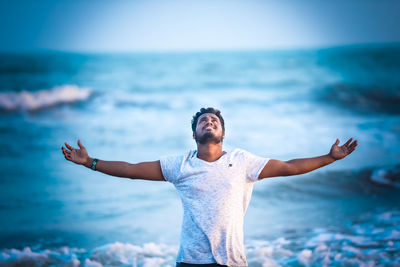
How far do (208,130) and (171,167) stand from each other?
310 millimetres

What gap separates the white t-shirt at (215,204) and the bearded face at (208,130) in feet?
0.41

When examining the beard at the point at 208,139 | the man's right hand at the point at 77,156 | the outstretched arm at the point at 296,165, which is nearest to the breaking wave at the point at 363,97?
the outstretched arm at the point at 296,165

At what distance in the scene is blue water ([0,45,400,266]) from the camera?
379 cm

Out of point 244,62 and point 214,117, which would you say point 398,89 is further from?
point 214,117

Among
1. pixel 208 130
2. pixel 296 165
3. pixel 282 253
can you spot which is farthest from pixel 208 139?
pixel 282 253

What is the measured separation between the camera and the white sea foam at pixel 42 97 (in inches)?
472

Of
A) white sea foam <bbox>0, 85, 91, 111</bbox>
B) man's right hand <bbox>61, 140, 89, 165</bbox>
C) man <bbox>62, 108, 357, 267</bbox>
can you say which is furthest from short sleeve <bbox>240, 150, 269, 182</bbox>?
white sea foam <bbox>0, 85, 91, 111</bbox>

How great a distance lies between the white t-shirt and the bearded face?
126mm

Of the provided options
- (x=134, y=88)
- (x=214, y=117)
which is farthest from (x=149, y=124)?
(x=214, y=117)

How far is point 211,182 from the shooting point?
7.18ft

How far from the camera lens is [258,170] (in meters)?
2.25

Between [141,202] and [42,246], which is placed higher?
[141,202]

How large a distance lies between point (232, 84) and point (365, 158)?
9901mm

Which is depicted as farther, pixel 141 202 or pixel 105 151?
pixel 105 151
